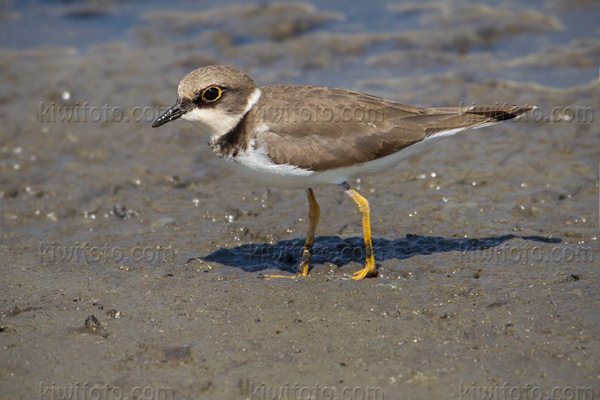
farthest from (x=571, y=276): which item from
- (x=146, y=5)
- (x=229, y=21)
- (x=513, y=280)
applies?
(x=146, y=5)

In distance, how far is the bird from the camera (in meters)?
6.97

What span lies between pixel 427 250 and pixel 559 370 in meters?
2.46

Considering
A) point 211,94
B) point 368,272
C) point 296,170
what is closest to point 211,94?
point 211,94

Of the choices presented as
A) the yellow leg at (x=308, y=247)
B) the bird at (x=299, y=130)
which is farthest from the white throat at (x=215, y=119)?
the yellow leg at (x=308, y=247)

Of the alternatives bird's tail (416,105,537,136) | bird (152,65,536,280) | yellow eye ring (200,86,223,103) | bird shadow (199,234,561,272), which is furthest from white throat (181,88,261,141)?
bird's tail (416,105,537,136)

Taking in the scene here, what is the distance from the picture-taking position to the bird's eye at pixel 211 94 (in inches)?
277

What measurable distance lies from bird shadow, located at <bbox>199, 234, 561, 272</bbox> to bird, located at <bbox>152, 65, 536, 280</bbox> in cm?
39

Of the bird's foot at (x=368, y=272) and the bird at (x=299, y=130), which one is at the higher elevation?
the bird at (x=299, y=130)

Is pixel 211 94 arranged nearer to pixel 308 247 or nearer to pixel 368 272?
pixel 308 247

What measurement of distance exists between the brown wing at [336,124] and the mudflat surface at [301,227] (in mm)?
1279

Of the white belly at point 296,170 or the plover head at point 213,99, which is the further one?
the plover head at point 213,99

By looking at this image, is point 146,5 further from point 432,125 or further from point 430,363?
point 430,363

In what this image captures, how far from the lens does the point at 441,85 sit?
12.0 m

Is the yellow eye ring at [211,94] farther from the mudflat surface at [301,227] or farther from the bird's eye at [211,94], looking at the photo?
the mudflat surface at [301,227]
